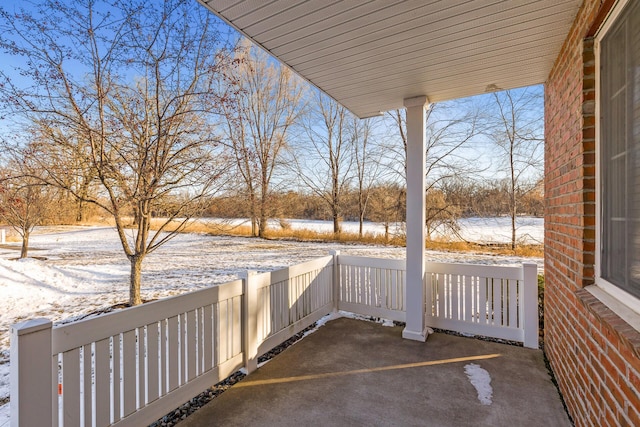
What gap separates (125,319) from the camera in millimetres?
1680

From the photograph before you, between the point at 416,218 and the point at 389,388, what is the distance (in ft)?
5.37

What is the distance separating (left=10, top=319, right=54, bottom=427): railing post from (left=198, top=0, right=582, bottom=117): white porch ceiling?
181 cm

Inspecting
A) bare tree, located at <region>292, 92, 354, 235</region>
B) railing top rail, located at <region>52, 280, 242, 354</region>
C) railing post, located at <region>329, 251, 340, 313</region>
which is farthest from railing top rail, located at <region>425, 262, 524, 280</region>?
bare tree, located at <region>292, 92, 354, 235</region>

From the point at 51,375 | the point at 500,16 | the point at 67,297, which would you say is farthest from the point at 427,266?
the point at 67,297

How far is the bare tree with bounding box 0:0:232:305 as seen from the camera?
328 cm

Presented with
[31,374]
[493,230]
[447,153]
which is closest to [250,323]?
[31,374]

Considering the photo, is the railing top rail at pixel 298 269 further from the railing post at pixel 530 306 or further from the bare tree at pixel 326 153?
the bare tree at pixel 326 153

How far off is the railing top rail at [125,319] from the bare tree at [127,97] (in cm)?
202

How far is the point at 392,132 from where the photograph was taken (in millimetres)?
9812

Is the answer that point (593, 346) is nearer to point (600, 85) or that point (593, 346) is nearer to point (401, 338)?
point (600, 85)

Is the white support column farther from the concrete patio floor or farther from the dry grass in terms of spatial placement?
the dry grass

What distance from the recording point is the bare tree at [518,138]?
7.68 m

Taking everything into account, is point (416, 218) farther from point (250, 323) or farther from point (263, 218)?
point (263, 218)

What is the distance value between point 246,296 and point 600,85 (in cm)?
266
